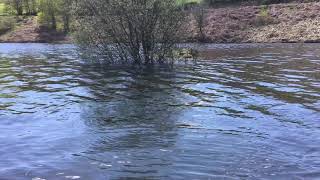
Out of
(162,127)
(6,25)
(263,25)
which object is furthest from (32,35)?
(162,127)

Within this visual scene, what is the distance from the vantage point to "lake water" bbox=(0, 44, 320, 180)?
10.7 metres

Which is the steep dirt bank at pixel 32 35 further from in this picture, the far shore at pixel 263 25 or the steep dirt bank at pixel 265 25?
the steep dirt bank at pixel 265 25

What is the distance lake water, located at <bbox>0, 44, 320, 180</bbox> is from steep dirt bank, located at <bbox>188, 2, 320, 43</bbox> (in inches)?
1491

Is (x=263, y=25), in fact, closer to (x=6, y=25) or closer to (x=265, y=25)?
(x=265, y=25)

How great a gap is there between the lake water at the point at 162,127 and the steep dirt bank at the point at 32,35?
62.6 metres

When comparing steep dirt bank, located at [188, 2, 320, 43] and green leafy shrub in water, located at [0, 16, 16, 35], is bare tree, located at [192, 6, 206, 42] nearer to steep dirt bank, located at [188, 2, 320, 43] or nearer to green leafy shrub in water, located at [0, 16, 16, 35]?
steep dirt bank, located at [188, 2, 320, 43]

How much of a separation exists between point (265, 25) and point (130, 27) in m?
41.5

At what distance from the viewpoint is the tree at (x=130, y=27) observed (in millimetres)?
32094

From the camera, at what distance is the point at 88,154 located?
38.7 feet

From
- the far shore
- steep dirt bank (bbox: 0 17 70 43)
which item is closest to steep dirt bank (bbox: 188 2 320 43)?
the far shore

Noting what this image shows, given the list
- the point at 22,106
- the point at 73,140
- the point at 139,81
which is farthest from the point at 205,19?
the point at 73,140

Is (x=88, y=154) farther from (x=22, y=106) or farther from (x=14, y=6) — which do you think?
(x=14, y=6)

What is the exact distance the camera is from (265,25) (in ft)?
228

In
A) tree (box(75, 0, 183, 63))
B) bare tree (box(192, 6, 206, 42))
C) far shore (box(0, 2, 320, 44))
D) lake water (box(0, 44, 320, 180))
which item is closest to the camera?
lake water (box(0, 44, 320, 180))
